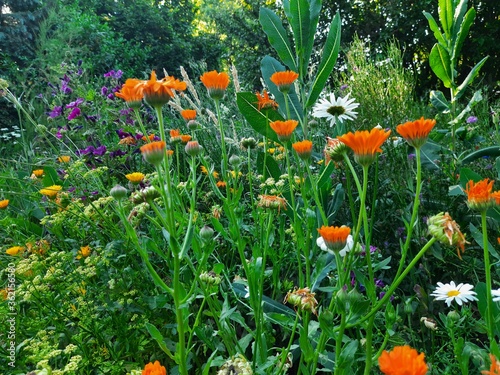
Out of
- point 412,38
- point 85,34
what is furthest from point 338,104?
point 85,34

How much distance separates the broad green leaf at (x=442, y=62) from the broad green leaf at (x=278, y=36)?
761 millimetres

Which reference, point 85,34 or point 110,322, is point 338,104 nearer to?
point 110,322

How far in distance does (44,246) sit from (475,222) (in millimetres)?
1784

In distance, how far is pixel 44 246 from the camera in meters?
→ 1.74

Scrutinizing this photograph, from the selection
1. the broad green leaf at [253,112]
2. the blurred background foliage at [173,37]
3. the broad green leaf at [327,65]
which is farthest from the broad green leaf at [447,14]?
the blurred background foliage at [173,37]

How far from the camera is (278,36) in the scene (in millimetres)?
1837

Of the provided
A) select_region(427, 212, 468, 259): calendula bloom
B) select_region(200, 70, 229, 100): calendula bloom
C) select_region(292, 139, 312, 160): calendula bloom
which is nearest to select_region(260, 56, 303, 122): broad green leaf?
select_region(200, 70, 229, 100): calendula bloom

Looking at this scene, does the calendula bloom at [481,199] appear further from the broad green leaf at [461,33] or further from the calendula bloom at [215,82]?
the broad green leaf at [461,33]

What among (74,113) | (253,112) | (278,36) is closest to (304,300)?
(253,112)

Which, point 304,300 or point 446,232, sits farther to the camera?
point 304,300

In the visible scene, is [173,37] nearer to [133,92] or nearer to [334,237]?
[133,92]

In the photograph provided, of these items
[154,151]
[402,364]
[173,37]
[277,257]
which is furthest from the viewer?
[173,37]

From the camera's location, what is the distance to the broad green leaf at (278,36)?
6.00 ft

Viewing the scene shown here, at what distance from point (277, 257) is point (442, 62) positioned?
1.31 m
